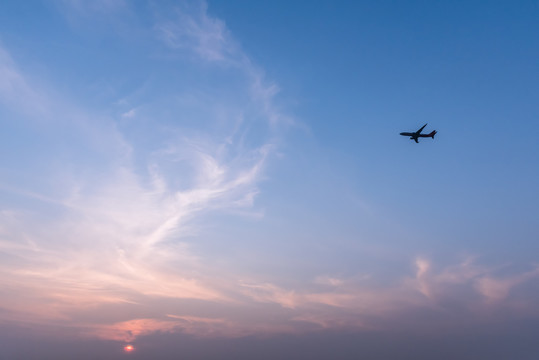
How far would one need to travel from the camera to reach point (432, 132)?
199125mm
